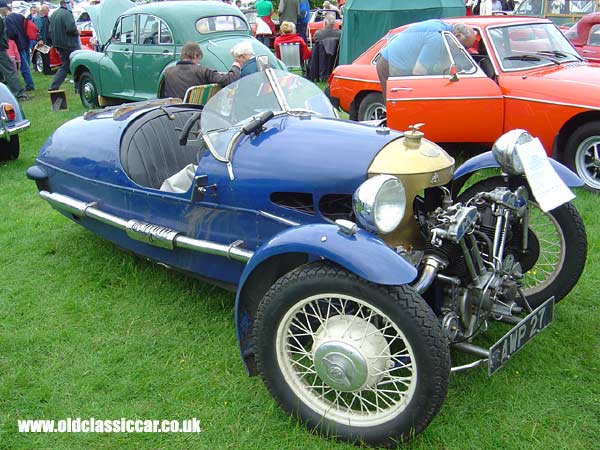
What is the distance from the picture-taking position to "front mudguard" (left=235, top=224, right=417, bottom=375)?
7.45 feet

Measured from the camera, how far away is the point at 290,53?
12320 millimetres

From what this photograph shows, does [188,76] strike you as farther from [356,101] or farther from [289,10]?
[289,10]

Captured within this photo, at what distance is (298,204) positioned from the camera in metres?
3.04

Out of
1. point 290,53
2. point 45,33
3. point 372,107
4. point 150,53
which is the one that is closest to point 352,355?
point 372,107

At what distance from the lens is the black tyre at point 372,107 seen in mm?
7129

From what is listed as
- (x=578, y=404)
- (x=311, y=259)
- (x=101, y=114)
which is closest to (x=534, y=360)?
(x=578, y=404)

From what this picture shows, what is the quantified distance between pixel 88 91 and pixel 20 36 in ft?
13.1

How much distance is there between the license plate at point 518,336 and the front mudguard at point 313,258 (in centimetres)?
52

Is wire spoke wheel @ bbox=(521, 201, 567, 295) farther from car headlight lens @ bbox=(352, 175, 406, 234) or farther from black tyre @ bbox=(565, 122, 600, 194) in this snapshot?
black tyre @ bbox=(565, 122, 600, 194)

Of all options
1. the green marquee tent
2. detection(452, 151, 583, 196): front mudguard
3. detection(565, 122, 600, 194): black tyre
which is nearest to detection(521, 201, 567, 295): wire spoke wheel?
detection(452, 151, 583, 196): front mudguard

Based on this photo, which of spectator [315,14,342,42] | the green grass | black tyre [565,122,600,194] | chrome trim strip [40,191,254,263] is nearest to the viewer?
the green grass

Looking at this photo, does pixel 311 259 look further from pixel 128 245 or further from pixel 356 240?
pixel 128 245

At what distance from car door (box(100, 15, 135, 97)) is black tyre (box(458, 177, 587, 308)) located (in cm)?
757

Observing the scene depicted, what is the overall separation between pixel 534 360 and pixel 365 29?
894 centimetres
